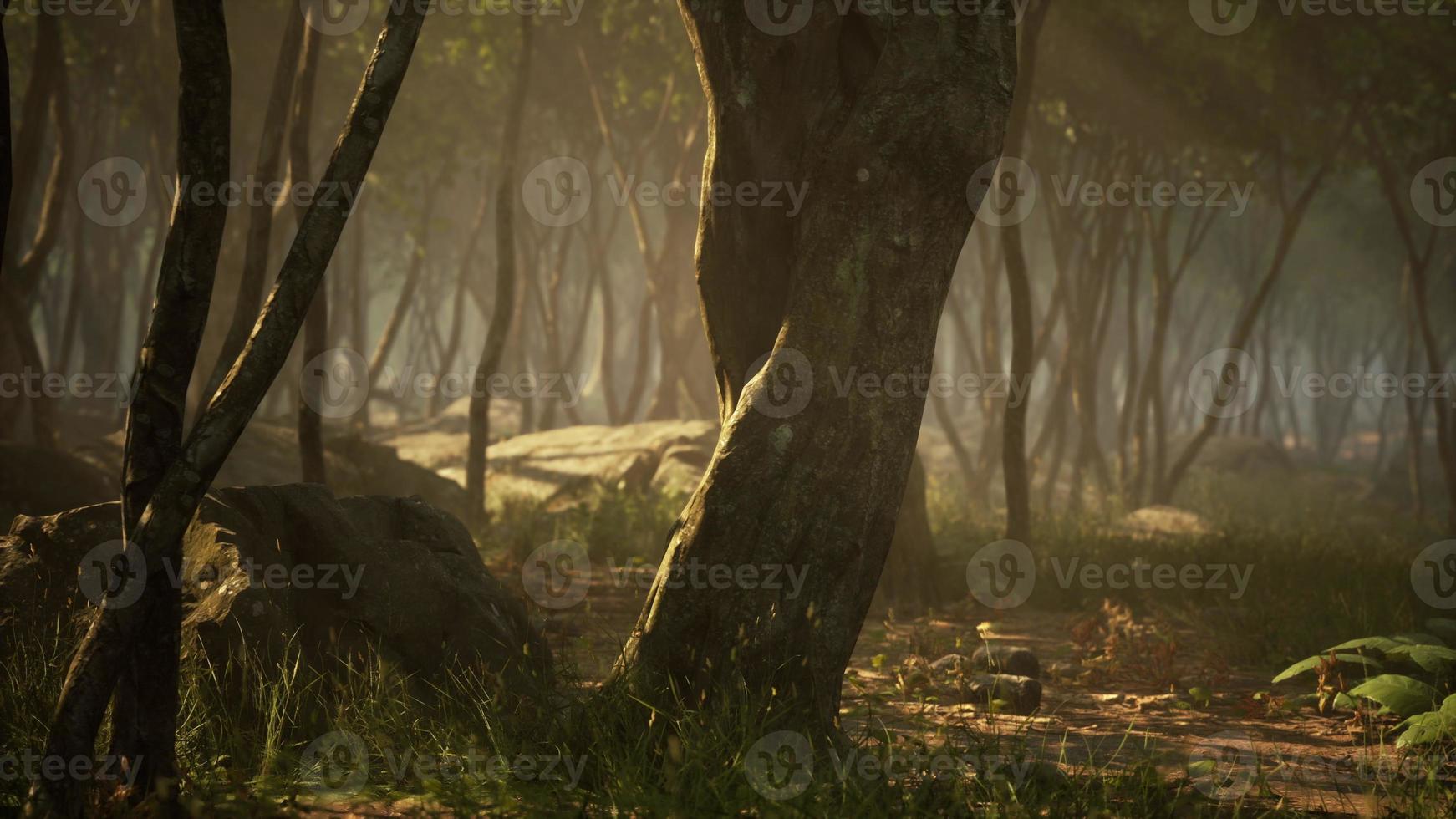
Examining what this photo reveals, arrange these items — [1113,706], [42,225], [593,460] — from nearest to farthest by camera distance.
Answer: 1. [1113,706]
2. [42,225]
3. [593,460]

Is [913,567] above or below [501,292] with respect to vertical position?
below

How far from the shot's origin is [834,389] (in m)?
4.45

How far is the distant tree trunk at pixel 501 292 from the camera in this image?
11250mm

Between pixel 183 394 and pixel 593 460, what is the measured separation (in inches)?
446

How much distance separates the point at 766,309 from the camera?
17.0 feet

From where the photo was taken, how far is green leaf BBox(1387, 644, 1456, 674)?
5266 millimetres

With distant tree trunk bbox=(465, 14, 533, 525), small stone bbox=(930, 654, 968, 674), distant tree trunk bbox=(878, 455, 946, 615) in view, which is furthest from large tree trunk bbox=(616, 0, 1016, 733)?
distant tree trunk bbox=(465, 14, 533, 525)

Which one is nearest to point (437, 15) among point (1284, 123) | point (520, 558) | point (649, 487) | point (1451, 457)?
point (649, 487)

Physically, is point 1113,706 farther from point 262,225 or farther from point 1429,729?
point 262,225

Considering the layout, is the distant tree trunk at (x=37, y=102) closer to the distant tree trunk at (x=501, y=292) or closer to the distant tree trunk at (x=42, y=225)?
the distant tree trunk at (x=42, y=225)

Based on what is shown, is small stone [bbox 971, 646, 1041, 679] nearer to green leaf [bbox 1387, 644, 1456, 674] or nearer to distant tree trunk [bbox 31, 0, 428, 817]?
green leaf [bbox 1387, 644, 1456, 674]

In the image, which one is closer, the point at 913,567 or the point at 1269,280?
the point at 913,567

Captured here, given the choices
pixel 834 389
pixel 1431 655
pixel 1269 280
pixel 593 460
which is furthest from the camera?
pixel 593 460

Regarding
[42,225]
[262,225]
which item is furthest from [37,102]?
[262,225]
